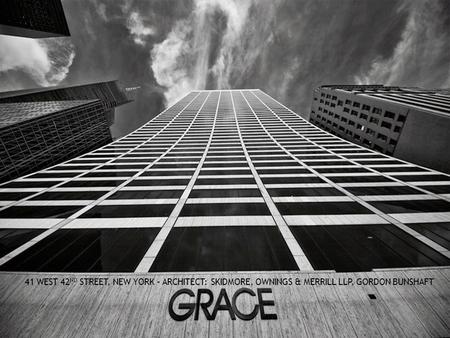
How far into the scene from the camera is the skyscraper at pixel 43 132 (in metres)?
36.8

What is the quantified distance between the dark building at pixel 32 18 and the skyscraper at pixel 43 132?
20997mm

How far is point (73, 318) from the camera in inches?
348

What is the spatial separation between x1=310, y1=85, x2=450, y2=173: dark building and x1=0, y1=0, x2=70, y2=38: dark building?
10258 cm

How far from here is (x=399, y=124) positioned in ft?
142

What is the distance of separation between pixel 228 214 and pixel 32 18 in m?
87.6

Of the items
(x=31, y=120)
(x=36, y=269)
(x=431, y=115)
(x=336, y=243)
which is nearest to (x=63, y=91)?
(x=31, y=120)

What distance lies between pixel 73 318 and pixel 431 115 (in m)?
A: 59.4

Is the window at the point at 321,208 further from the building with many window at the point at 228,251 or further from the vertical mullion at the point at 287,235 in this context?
the vertical mullion at the point at 287,235

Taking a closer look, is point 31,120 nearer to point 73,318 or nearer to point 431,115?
point 73,318

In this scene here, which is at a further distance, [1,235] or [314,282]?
[1,235]

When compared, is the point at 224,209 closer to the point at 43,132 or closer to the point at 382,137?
the point at 382,137

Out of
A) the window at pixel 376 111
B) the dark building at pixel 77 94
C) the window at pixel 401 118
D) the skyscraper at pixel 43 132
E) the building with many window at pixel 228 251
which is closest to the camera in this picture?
the building with many window at pixel 228 251

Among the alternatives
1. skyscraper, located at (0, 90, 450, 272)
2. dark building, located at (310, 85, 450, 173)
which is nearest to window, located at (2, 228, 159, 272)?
skyscraper, located at (0, 90, 450, 272)

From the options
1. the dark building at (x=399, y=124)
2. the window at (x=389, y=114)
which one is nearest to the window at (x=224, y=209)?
the dark building at (x=399, y=124)
